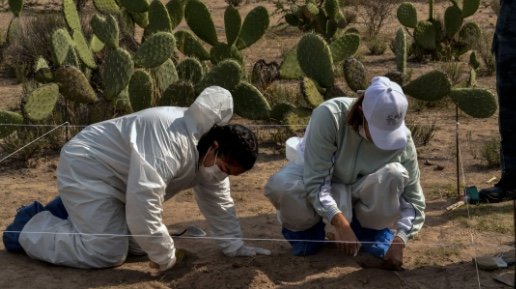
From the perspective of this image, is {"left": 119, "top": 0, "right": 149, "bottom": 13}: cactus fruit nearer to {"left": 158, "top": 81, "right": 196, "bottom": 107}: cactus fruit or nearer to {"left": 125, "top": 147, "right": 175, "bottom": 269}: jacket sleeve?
{"left": 158, "top": 81, "right": 196, "bottom": 107}: cactus fruit

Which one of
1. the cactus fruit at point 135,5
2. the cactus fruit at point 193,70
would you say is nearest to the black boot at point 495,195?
the cactus fruit at point 193,70

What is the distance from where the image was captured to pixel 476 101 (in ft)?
19.9

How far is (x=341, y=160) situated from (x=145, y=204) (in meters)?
0.87

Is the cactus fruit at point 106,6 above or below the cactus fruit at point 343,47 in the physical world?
A: above

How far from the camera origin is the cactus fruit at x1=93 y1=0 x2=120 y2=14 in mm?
8156

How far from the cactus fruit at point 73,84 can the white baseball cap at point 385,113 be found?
2.88 meters

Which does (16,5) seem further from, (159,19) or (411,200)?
(411,200)

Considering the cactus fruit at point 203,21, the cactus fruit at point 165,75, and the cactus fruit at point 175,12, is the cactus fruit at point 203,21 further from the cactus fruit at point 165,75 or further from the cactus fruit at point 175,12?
the cactus fruit at point 165,75

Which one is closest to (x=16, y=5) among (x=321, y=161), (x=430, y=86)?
(x=430, y=86)

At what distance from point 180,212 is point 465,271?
1640mm

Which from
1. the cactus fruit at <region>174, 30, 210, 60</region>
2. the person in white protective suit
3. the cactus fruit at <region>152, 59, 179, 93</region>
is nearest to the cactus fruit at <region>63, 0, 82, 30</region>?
the cactus fruit at <region>174, 30, 210, 60</region>

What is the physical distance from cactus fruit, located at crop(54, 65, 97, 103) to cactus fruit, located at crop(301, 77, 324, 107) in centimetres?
142

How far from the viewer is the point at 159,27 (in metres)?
7.22

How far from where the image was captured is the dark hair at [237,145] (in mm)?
3799
